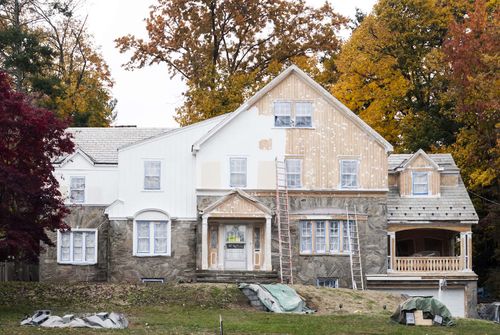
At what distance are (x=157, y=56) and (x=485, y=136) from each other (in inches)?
773

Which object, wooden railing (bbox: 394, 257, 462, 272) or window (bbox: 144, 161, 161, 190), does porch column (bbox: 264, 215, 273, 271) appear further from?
wooden railing (bbox: 394, 257, 462, 272)

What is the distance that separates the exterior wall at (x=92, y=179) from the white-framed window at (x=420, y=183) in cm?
1376

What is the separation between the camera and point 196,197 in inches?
2023

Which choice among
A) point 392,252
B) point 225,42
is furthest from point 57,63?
point 392,252

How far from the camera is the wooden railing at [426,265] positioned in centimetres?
5169

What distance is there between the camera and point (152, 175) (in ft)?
170

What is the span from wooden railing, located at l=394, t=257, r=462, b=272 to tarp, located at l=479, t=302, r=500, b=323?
7.14ft

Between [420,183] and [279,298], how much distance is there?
48.3 feet

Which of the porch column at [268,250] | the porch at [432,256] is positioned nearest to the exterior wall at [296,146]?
the porch column at [268,250]

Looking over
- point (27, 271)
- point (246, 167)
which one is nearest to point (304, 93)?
point (246, 167)

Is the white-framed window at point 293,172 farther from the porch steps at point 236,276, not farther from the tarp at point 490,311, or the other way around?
the tarp at point 490,311

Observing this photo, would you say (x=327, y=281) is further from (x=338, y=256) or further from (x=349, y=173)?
(x=349, y=173)

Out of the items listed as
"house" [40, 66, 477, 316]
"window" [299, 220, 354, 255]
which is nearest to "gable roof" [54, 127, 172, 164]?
"house" [40, 66, 477, 316]

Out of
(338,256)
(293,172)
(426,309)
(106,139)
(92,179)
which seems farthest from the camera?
(106,139)
